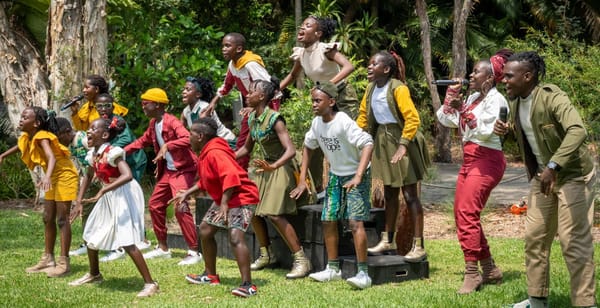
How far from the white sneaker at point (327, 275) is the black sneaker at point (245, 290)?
2.43 feet

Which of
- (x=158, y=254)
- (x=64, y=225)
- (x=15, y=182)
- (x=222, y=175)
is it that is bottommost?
(x=15, y=182)

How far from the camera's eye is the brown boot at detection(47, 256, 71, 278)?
839cm

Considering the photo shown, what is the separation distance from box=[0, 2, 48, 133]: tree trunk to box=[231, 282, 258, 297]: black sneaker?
8852 millimetres

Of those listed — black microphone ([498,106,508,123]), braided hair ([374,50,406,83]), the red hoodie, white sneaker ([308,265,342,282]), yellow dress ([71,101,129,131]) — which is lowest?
white sneaker ([308,265,342,282])

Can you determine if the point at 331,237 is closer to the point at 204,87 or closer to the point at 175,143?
the point at 175,143

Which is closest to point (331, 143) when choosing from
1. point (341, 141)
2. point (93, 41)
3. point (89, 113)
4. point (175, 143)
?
point (341, 141)

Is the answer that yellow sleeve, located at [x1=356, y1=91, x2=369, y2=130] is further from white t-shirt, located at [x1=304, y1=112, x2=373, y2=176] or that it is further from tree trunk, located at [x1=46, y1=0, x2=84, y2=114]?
tree trunk, located at [x1=46, y1=0, x2=84, y2=114]

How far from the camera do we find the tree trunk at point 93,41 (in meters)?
13.0

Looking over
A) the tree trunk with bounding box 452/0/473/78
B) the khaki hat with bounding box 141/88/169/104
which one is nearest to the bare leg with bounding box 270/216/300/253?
the khaki hat with bounding box 141/88/169/104

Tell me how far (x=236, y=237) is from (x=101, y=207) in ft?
4.11

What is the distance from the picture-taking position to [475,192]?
7.06 m

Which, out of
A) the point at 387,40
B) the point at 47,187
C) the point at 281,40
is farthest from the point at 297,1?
the point at 47,187

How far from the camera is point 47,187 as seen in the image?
7980 mm

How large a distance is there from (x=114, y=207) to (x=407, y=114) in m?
2.65
